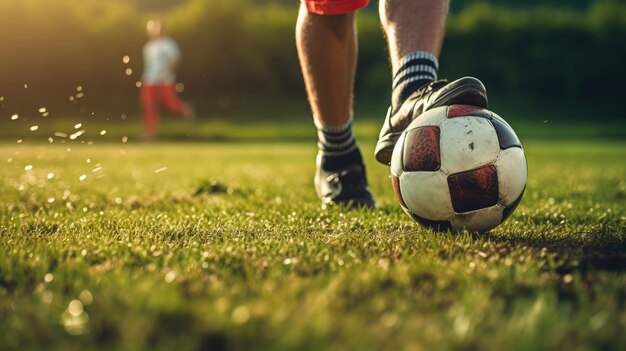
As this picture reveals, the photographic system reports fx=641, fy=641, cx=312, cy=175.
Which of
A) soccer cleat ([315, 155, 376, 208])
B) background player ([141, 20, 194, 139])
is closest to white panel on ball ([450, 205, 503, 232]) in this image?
soccer cleat ([315, 155, 376, 208])

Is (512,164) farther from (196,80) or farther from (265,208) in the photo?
(196,80)

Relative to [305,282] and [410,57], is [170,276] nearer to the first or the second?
[305,282]

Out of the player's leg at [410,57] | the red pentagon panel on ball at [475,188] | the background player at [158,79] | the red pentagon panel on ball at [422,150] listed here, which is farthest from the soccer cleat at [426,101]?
the background player at [158,79]

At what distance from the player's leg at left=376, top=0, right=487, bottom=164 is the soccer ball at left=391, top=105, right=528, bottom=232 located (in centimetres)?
17

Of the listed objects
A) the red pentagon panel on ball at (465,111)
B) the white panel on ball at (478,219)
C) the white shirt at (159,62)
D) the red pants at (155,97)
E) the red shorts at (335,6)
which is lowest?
the red pants at (155,97)

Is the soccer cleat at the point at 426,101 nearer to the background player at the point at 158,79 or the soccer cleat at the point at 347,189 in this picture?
the soccer cleat at the point at 347,189

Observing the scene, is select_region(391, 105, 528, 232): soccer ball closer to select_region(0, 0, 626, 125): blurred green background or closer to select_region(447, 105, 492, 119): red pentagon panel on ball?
select_region(447, 105, 492, 119): red pentagon panel on ball

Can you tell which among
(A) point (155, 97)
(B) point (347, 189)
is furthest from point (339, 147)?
(A) point (155, 97)

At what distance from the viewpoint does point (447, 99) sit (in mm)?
2039

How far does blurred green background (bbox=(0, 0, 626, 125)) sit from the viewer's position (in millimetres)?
22453

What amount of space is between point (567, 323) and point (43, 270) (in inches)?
45.3

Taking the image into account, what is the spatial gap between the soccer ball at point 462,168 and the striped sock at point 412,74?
301 millimetres

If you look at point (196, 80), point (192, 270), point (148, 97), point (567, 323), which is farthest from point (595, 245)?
point (196, 80)

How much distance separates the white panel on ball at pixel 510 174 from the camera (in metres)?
2.01
